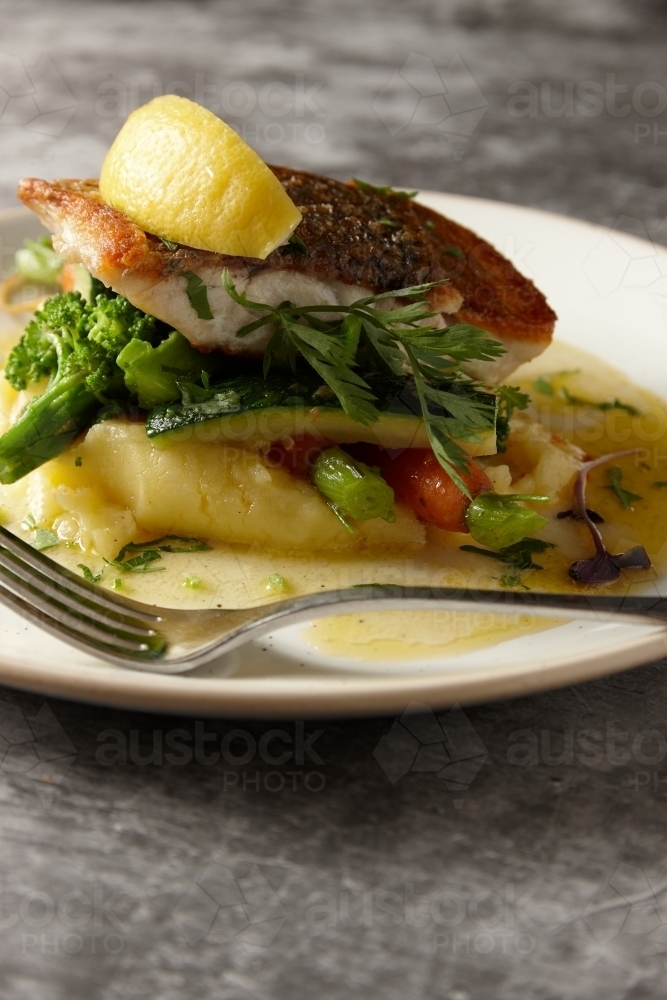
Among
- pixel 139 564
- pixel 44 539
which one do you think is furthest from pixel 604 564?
pixel 44 539

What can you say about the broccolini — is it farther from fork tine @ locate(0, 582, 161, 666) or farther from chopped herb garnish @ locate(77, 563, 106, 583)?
fork tine @ locate(0, 582, 161, 666)

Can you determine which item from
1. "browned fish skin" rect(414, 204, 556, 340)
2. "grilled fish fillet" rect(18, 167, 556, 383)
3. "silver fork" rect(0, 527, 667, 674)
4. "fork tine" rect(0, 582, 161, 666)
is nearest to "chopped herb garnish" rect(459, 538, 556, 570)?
"silver fork" rect(0, 527, 667, 674)

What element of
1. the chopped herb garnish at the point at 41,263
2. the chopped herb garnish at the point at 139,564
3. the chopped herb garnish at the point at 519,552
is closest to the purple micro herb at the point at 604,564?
the chopped herb garnish at the point at 519,552

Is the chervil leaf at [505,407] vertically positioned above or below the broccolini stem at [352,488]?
below

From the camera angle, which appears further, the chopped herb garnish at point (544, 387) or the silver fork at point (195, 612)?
the chopped herb garnish at point (544, 387)

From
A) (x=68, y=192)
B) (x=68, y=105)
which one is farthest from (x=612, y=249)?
(x=68, y=105)

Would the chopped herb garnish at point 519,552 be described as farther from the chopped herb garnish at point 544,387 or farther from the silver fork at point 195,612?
the chopped herb garnish at point 544,387

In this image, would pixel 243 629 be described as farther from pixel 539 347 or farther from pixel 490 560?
pixel 539 347
